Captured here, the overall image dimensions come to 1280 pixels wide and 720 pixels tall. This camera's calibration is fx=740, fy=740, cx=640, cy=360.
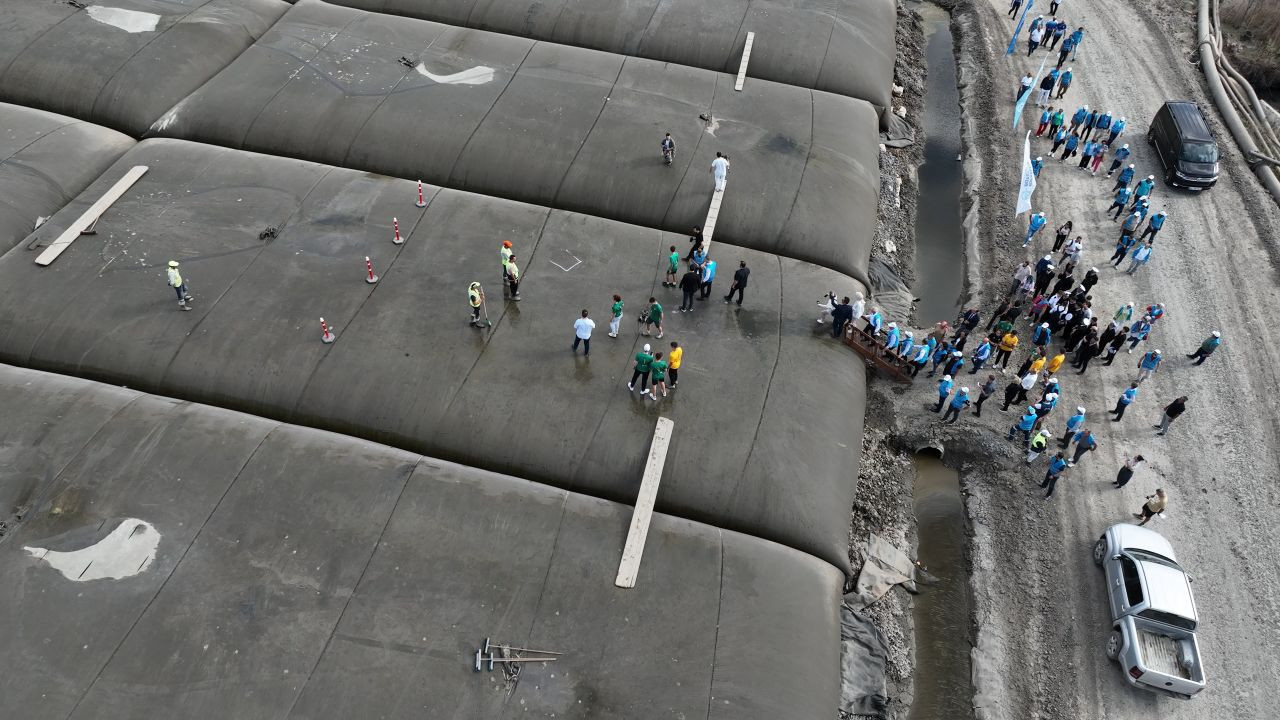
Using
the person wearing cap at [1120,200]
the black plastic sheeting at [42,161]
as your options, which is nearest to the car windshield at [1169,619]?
the person wearing cap at [1120,200]

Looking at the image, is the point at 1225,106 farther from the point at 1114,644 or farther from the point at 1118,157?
the point at 1114,644

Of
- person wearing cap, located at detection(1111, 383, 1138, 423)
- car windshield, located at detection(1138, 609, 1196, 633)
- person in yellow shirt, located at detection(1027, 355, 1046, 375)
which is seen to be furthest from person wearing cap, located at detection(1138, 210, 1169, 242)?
car windshield, located at detection(1138, 609, 1196, 633)

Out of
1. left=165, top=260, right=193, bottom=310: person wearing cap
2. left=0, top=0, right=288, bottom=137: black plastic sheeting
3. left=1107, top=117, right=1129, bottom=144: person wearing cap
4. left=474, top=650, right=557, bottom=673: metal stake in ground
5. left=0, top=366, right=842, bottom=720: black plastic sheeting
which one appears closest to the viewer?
left=0, top=366, right=842, bottom=720: black plastic sheeting

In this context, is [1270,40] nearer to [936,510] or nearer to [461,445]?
[936,510]

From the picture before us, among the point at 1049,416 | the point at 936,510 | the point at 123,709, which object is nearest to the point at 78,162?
the point at 123,709

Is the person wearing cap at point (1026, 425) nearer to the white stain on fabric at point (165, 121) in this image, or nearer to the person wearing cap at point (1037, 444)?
the person wearing cap at point (1037, 444)

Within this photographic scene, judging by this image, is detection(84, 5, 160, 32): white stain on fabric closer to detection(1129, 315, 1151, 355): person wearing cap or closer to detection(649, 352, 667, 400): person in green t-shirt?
detection(649, 352, 667, 400): person in green t-shirt
